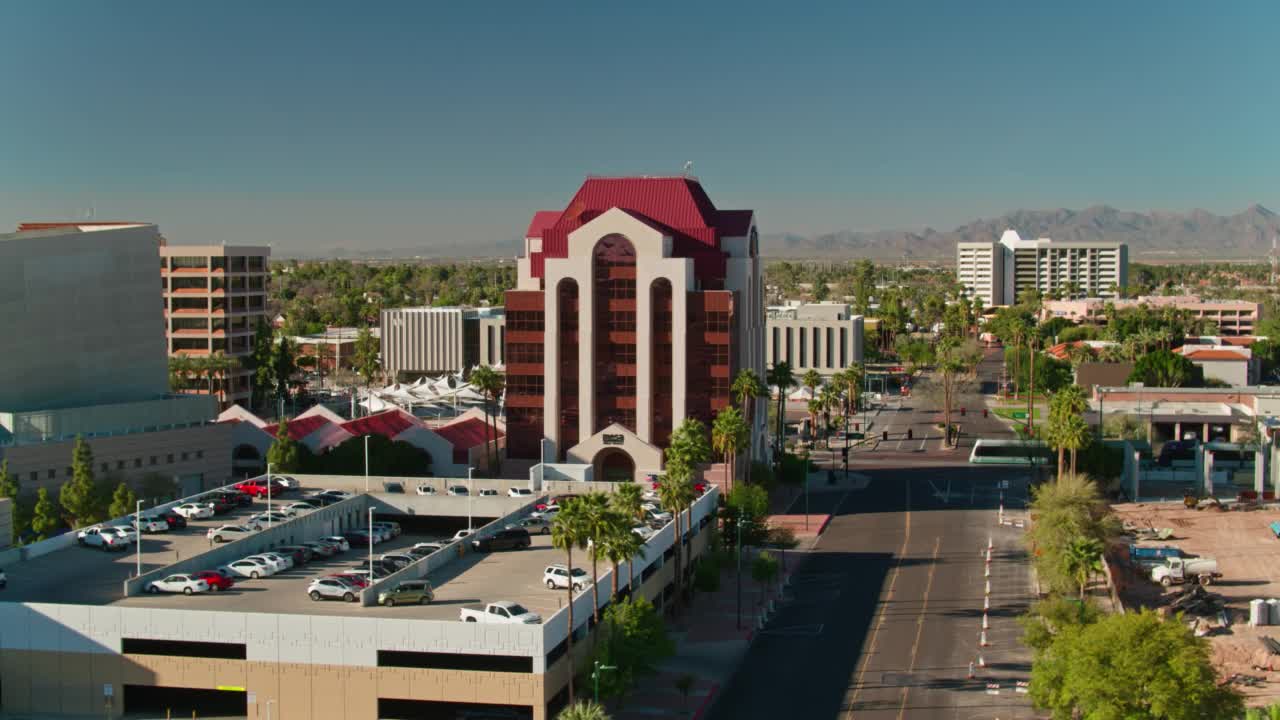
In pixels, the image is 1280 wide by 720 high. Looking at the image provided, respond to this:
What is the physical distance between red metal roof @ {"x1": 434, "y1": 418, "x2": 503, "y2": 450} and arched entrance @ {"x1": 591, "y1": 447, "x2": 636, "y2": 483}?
13.8 meters

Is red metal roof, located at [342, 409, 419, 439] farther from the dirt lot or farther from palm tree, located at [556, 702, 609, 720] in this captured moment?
palm tree, located at [556, 702, 609, 720]

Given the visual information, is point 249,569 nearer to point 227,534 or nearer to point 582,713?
point 227,534

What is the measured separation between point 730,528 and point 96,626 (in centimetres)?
3974

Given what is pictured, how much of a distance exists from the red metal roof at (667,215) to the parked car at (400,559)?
44.4m

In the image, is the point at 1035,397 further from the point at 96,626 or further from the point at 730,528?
the point at 96,626

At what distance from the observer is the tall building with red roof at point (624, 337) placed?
110 m

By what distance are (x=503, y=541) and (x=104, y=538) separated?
822 inches

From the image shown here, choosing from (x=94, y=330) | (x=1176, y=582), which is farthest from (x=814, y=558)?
(x=94, y=330)

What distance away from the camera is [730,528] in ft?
289

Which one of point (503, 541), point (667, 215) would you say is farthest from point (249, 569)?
point (667, 215)

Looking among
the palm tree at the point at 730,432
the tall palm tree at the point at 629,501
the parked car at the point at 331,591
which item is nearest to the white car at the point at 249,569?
the parked car at the point at 331,591

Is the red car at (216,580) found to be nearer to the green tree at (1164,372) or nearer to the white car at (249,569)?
the white car at (249,569)

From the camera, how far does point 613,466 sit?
11062 centimetres

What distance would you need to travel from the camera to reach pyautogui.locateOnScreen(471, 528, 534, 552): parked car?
7631cm
